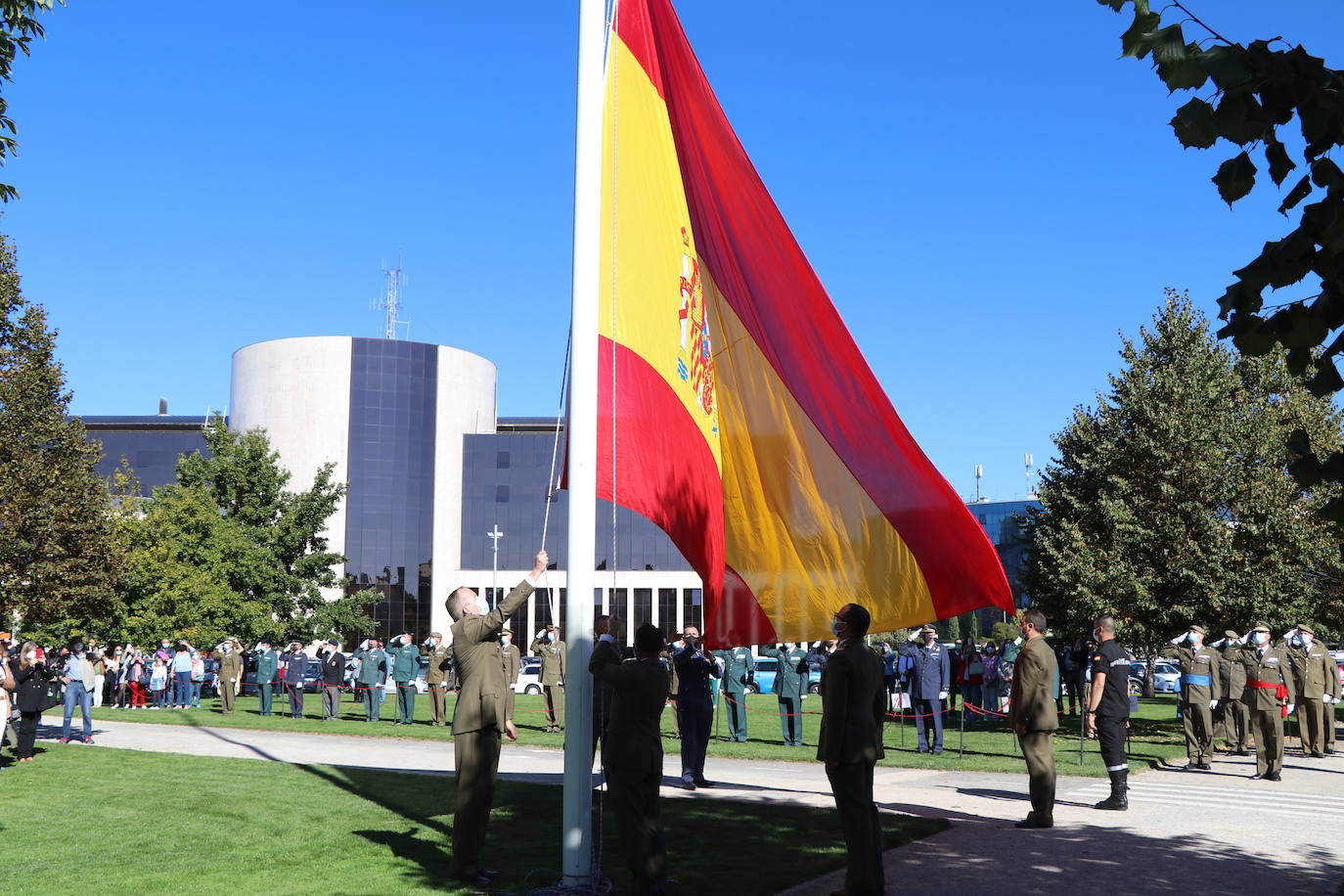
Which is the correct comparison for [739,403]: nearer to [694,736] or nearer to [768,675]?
[694,736]

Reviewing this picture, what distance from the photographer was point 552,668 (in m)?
23.0

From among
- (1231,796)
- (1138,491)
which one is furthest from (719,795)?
(1138,491)

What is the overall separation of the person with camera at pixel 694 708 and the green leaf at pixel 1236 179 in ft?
34.2

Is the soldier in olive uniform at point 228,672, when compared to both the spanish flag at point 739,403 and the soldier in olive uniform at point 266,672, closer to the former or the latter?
the soldier in olive uniform at point 266,672

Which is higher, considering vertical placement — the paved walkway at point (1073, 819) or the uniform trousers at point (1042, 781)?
the uniform trousers at point (1042, 781)

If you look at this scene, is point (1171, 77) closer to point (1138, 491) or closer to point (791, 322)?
point (791, 322)

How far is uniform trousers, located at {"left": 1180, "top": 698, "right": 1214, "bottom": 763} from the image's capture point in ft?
56.5

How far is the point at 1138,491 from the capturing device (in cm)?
2461

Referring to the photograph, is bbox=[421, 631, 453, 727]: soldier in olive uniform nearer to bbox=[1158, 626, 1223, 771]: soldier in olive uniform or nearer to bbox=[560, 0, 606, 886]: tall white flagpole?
bbox=[1158, 626, 1223, 771]: soldier in olive uniform

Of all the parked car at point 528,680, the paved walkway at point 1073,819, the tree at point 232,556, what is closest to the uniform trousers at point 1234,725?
the paved walkway at point 1073,819

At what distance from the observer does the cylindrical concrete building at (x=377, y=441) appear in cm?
8106

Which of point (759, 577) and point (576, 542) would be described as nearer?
point (576, 542)

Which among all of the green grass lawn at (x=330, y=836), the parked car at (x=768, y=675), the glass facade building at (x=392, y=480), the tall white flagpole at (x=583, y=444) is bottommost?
the parked car at (x=768, y=675)

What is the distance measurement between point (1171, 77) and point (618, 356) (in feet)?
16.8
